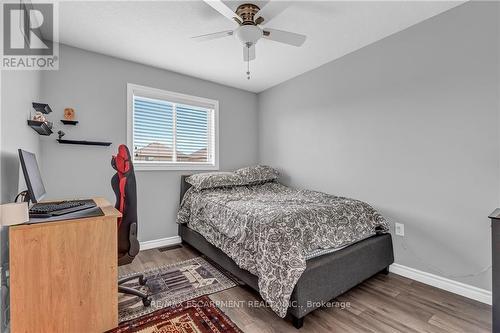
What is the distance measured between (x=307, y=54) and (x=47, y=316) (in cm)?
326

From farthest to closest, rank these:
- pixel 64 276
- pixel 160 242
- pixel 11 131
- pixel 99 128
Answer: pixel 160 242 → pixel 99 128 → pixel 11 131 → pixel 64 276

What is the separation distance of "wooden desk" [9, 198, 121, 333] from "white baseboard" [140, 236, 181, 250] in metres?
1.53

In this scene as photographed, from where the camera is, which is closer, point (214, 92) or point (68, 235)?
point (68, 235)

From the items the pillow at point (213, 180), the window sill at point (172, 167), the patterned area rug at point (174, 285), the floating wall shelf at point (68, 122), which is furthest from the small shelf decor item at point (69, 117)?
the patterned area rug at point (174, 285)

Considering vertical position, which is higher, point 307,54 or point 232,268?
point 307,54

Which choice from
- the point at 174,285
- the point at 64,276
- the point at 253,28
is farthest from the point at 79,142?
the point at 253,28

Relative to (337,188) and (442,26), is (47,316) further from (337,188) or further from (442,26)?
(442,26)

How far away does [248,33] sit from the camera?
6.11ft

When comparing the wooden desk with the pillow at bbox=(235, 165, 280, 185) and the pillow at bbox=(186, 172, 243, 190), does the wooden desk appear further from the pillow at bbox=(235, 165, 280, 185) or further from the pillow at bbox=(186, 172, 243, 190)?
the pillow at bbox=(235, 165, 280, 185)

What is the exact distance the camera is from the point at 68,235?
4.61 feet

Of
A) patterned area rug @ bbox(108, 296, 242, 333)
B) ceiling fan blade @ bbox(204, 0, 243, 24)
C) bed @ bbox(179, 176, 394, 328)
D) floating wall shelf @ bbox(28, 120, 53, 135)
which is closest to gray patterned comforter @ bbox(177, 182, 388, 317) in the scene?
bed @ bbox(179, 176, 394, 328)

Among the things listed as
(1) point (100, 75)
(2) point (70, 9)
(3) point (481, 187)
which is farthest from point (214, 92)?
(3) point (481, 187)

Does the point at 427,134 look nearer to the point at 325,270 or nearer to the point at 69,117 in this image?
the point at 325,270

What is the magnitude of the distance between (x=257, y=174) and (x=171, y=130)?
4.59 feet
